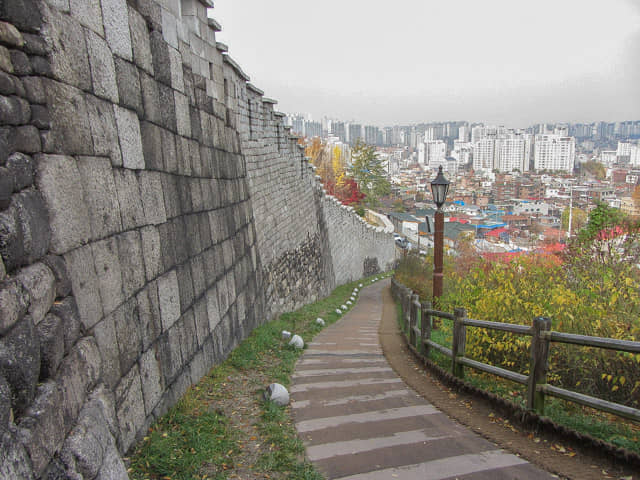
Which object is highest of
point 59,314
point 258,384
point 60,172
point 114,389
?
point 60,172

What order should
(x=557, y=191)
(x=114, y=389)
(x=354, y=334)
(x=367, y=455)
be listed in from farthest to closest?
(x=557, y=191) < (x=354, y=334) < (x=367, y=455) < (x=114, y=389)

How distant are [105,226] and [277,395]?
8.09ft

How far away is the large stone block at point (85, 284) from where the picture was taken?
248 centimetres

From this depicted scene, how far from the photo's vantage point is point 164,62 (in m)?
4.30

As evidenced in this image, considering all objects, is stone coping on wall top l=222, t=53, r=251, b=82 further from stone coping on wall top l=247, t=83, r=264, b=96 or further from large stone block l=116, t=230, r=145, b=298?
large stone block l=116, t=230, r=145, b=298

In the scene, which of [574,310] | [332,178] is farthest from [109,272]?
[332,178]

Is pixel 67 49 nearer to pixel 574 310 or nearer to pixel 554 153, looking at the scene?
pixel 574 310

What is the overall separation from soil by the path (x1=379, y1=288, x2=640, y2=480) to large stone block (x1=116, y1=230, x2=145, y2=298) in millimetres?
3001

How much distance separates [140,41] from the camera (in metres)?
3.73

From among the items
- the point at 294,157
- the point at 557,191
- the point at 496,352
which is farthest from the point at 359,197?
the point at 557,191

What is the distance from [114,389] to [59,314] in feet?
2.60

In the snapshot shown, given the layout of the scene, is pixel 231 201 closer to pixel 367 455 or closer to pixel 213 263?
pixel 213 263

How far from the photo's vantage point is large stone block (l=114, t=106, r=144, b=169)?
3221 mm

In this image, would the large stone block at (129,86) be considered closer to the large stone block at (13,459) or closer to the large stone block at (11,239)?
the large stone block at (11,239)
